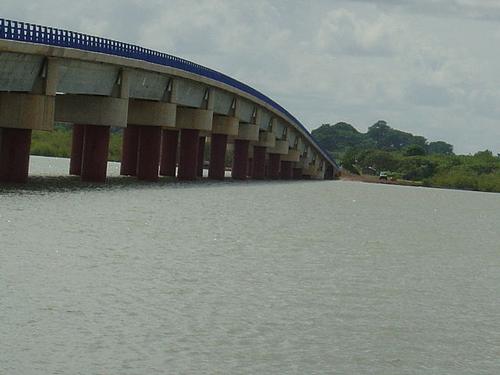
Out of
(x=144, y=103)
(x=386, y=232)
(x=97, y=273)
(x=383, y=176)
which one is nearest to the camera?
(x=97, y=273)

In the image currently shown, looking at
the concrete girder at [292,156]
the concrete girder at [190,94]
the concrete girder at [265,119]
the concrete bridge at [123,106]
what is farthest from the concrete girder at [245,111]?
the concrete girder at [292,156]

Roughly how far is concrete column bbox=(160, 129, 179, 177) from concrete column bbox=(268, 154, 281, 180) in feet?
102

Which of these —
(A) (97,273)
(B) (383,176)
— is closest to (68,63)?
(A) (97,273)

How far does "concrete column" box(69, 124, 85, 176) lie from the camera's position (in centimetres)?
8506

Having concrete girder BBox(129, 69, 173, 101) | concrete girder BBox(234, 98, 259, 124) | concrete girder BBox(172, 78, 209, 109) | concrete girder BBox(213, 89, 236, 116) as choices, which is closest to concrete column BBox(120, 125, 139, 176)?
concrete girder BBox(172, 78, 209, 109)

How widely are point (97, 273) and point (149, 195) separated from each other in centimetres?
3321

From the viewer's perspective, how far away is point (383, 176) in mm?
168625

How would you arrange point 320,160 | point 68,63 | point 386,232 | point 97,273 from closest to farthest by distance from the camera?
point 97,273 → point 386,232 → point 68,63 → point 320,160

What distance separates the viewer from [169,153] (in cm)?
9950

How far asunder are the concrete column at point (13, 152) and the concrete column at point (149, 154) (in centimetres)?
2065

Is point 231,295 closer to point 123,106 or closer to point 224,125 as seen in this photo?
point 123,106

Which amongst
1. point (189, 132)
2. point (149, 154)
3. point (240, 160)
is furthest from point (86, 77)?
point (240, 160)

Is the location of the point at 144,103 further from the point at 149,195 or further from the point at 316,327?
the point at 316,327

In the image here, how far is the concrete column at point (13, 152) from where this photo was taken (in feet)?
198
